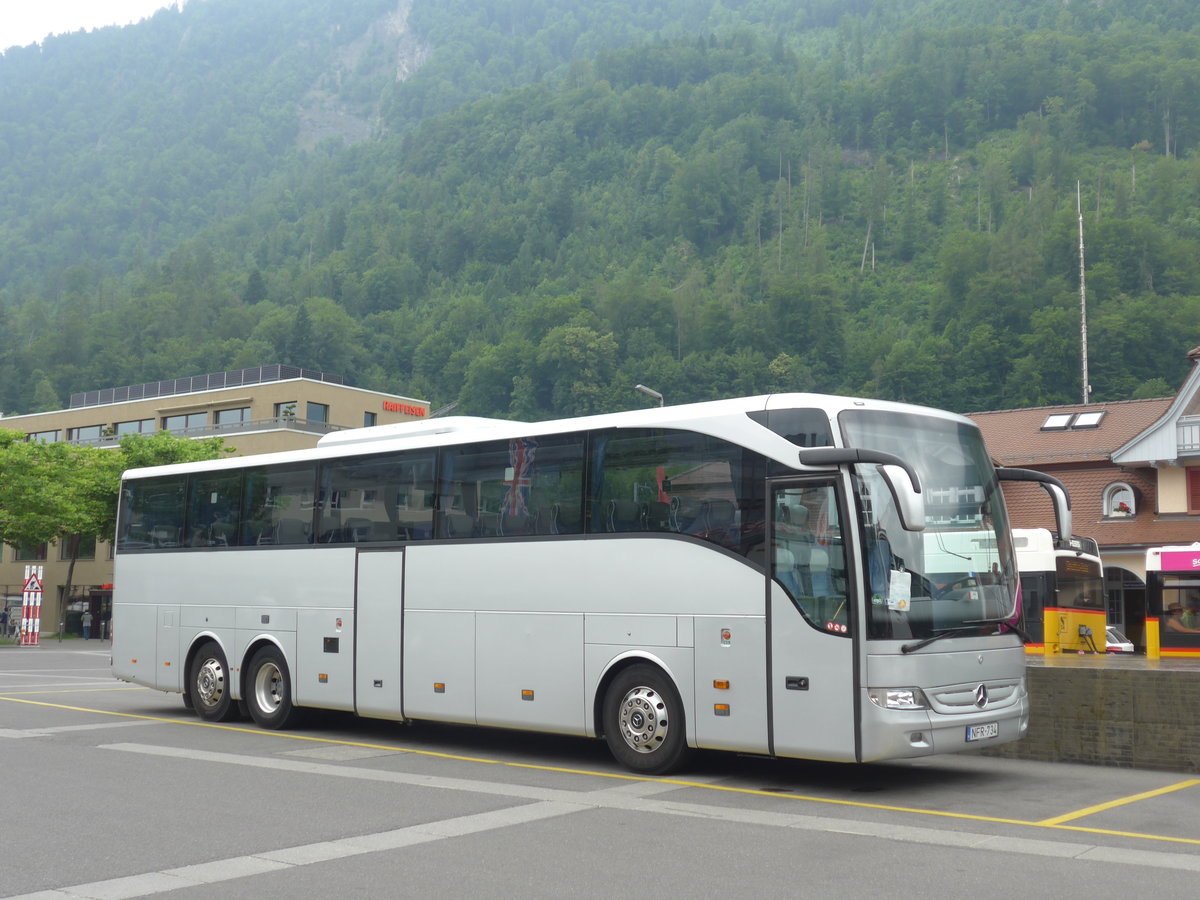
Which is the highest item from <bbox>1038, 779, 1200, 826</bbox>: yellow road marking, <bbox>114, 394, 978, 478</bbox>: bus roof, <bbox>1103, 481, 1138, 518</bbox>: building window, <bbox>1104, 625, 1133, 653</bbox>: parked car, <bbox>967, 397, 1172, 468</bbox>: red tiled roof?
<bbox>967, 397, 1172, 468</bbox>: red tiled roof

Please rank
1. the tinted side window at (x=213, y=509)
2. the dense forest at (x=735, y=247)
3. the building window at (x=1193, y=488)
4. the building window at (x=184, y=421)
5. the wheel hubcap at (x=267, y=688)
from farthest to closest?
the dense forest at (x=735, y=247) < the building window at (x=184, y=421) < the building window at (x=1193, y=488) < the tinted side window at (x=213, y=509) < the wheel hubcap at (x=267, y=688)

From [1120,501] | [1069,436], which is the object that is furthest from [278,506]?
[1069,436]

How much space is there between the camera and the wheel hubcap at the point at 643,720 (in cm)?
1159

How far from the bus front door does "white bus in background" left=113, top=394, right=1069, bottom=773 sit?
18mm

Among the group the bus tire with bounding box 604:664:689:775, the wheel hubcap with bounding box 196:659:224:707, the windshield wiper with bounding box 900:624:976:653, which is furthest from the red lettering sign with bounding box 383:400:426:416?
the windshield wiper with bounding box 900:624:976:653

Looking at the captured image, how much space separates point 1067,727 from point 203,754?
8.88 metres

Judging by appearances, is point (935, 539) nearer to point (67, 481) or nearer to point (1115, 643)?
point (1115, 643)

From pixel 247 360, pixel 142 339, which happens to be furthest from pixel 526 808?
pixel 142 339

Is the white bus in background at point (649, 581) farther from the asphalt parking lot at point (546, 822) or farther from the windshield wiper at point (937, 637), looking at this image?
the asphalt parking lot at point (546, 822)

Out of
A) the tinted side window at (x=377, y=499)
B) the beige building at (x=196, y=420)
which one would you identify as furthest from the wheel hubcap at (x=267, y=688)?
the beige building at (x=196, y=420)

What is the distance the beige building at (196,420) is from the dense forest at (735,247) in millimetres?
44013

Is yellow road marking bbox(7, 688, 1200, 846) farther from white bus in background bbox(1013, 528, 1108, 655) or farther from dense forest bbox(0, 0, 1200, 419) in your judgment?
dense forest bbox(0, 0, 1200, 419)

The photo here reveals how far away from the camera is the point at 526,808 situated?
32.4ft

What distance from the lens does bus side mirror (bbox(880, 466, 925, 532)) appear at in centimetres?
938
